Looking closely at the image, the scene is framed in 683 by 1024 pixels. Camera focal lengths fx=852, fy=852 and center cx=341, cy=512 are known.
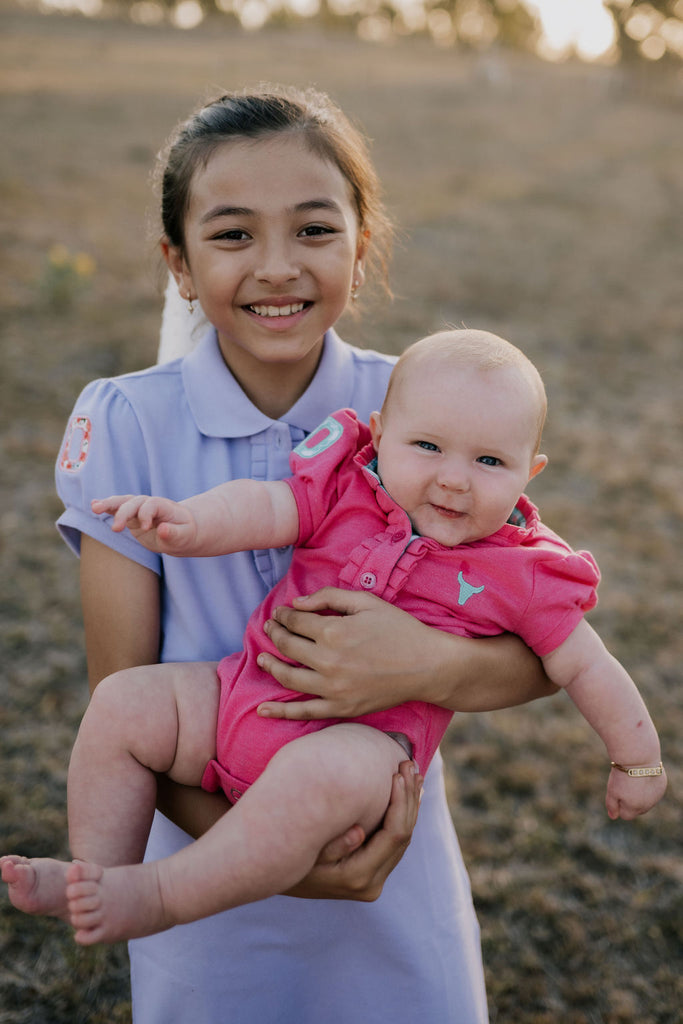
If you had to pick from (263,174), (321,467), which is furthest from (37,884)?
(263,174)

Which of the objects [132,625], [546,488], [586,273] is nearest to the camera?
[132,625]

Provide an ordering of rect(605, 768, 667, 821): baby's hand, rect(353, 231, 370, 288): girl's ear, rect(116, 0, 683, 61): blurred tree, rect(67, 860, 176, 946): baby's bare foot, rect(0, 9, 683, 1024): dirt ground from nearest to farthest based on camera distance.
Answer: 1. rect(67, 860, 176, 946): baby's bare foot
2. rect(605, 768, 667, 821): baby's hand
3. rect(353, 231, 370, 288): girl's ear
4. rect(0, 9, 683, 1024): dirt ground
5. rect(116, 0, 683, 61): blurred tree

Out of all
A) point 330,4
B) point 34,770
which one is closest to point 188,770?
point 34,770

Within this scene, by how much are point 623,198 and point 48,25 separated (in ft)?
55.6

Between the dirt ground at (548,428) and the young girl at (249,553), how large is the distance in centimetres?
42

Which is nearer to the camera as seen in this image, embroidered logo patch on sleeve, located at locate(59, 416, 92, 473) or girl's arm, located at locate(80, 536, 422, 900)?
girl's arm, located at locate(80, 536, 422, 900)

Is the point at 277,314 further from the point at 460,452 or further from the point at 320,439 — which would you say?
the point at 460,452

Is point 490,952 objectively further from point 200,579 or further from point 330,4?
point 330,4

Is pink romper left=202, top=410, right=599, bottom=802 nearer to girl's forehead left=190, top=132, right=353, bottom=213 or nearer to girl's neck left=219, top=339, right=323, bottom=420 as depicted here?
girl's neck left=219, top=339, right=323, bottom=420

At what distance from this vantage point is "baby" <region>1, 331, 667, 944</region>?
1.39 m

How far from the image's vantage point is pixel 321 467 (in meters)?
1.54

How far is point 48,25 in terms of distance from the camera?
2195 centimetres

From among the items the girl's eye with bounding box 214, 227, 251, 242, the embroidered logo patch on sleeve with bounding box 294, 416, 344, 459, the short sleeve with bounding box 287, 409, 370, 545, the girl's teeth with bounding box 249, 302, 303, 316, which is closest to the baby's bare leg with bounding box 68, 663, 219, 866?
the short sleeve with bounding box 287, 409, 370, 545

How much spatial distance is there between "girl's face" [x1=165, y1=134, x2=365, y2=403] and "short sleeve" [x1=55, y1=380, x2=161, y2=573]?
263 millimetres
